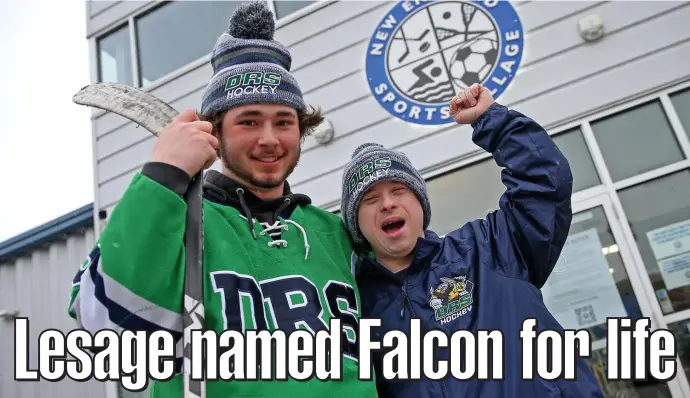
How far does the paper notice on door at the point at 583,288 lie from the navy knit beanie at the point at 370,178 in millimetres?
2465

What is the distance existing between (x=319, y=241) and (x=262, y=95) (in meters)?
0.49

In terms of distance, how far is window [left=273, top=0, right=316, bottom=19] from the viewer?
5397 mm

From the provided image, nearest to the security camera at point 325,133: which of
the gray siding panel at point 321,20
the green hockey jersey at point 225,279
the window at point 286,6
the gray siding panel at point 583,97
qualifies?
the gray siding panel at point 583,97

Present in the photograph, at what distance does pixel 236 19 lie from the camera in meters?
1.81

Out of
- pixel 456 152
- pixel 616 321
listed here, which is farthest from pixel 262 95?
pixel 456 152

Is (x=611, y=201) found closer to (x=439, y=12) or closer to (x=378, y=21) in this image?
(x=439, y=12)

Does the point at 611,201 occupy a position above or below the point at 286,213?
above

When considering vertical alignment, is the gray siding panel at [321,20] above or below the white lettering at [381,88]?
above

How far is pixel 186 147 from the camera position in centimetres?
120

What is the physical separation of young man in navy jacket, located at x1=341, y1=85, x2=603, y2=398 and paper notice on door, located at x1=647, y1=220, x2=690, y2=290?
257cm

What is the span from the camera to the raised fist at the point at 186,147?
46.6 inches

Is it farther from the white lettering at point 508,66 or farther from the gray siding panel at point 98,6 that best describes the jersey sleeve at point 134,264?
the gray siding panel at point 98,6

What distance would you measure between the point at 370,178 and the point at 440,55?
9.93 feet

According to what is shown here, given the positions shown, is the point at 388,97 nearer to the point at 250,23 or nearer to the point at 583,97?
the point at 583,97
